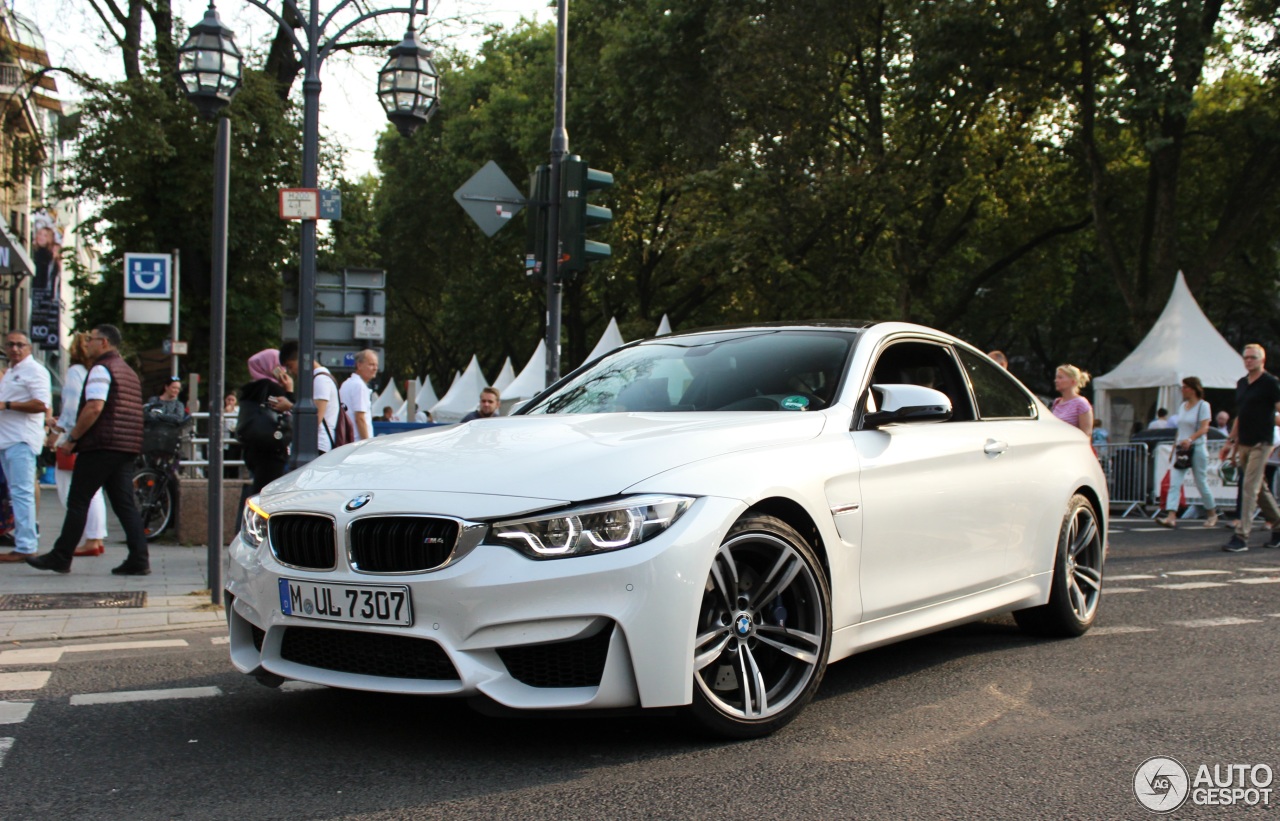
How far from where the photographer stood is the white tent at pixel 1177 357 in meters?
22.5

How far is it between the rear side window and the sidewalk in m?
4.34

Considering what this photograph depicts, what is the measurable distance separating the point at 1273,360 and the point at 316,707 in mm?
46531

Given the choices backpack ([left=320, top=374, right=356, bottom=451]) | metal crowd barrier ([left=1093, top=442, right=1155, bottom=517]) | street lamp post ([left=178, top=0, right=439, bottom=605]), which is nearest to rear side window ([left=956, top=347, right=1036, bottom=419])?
street lamp post ([left=178, top=0, right=439, bottom=605])

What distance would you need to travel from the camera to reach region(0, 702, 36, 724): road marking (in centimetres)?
489

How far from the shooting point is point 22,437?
1056cm

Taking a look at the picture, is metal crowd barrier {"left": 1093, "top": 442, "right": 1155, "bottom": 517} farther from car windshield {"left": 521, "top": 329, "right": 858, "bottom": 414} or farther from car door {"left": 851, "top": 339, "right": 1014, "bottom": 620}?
car windshield {"left": 521, "top": 329, "right": 858, "bottom": 414}

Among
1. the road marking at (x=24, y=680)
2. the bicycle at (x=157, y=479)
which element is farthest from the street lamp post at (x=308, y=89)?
the road marking at (x=24, y=680)

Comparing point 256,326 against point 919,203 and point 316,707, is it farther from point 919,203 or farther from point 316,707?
point 316,707

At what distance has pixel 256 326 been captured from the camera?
29328 millimetres

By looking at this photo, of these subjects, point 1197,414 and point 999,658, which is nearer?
point 999,658

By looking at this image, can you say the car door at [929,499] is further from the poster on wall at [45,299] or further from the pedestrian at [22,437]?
the poster on wall at [45,299]

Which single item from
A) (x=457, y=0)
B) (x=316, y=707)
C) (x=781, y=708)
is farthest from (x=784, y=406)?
(x=457, y=0)

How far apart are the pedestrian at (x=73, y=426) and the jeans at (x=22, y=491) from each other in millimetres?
281

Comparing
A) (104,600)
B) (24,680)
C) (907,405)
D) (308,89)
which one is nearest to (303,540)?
(24,680)
